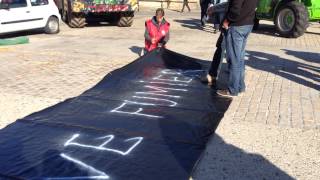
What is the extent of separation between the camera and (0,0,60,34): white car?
1327 cm

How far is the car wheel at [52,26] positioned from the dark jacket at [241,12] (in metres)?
9.36

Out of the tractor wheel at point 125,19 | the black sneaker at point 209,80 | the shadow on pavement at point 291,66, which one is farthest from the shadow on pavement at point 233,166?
the tractor wheel at point 125,19

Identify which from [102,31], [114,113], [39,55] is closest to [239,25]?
[114,113]

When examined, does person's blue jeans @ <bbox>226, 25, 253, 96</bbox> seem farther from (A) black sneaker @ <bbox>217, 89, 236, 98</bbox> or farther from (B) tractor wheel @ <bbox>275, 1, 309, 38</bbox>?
(B) tractor wheel @ <bbox>275, 1, 309, 38</bbox>

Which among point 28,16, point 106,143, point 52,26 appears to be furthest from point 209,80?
point 52,26

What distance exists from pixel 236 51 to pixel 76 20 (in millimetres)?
10757

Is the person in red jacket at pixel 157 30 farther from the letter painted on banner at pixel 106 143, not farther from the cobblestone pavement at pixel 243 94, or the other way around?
the letter painted on banner at pixel 106 143

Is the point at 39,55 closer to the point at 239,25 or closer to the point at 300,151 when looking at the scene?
the point at 239,25

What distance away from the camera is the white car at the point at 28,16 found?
13.3m

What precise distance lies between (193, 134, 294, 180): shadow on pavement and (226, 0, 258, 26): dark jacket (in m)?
2.28

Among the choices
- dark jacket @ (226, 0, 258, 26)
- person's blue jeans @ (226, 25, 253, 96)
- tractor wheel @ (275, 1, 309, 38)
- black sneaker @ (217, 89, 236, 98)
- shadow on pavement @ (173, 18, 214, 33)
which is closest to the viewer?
dark jacket @ (226, 0, 258, 26)

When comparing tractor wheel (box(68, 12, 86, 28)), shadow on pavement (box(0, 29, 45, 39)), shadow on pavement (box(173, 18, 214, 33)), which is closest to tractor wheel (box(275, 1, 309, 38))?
shadow on pavement (box(173, 18, 214, 33))

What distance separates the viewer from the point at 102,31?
15.6 metres

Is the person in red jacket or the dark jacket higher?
the dark jacket
